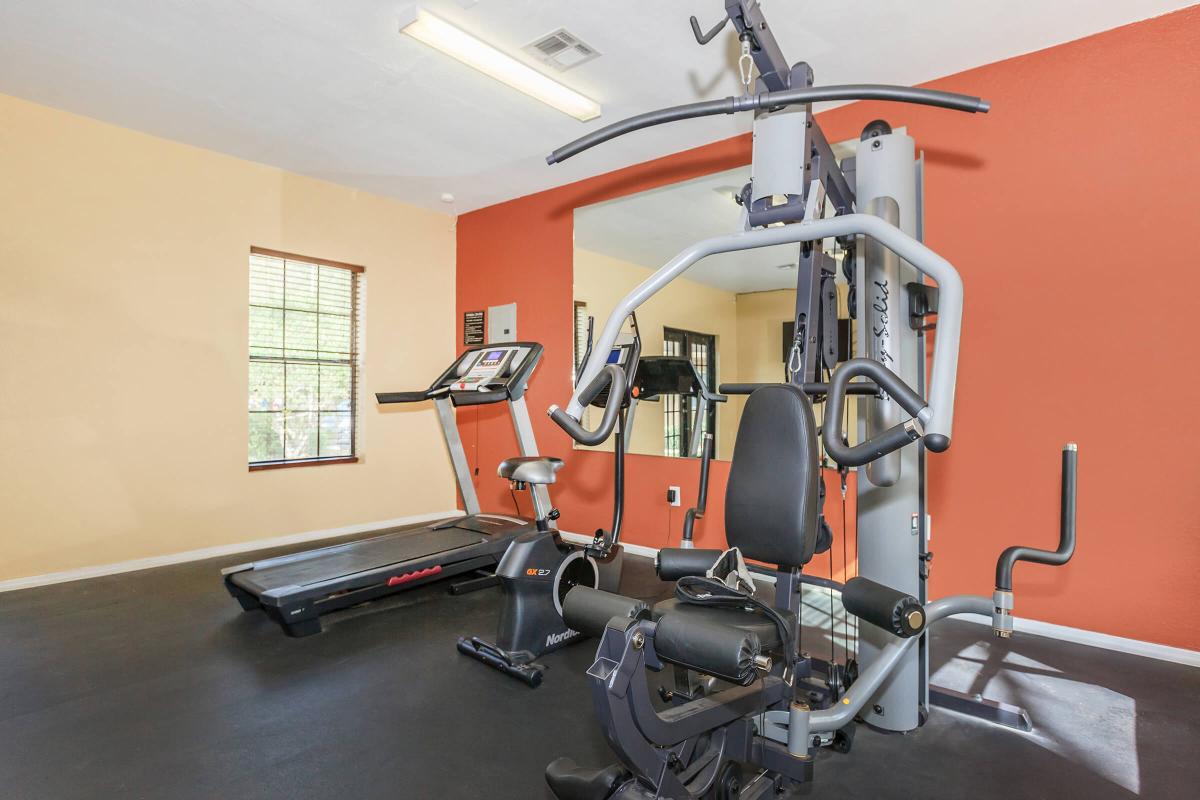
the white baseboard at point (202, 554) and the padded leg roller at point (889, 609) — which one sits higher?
the padded leg roller at point (889, 609)

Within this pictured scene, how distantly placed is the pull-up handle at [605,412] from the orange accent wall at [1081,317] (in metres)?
2.42

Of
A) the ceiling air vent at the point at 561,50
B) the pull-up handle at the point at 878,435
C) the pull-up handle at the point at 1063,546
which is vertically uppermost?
the ceiling air vent at the point at 561,50

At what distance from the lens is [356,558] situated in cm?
350

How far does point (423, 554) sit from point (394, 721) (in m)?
1.33

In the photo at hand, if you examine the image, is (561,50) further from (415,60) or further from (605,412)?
(605,412)

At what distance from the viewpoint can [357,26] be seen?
2.85 m

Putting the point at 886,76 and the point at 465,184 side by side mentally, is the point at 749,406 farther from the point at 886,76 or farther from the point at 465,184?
the point at 465,184

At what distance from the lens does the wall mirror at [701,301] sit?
4027 millimetres

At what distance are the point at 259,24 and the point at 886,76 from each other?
3127mm

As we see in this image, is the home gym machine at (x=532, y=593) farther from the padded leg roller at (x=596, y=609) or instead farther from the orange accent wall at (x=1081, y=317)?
the orange accent wall at (x=1081, y=317)

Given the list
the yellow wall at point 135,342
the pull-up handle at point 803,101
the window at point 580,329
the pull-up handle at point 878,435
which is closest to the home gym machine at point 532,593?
the pull-up handle at point 803,101

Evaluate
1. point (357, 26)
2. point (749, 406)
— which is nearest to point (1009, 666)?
point (749, 406)

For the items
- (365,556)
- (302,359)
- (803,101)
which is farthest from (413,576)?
(803,101)

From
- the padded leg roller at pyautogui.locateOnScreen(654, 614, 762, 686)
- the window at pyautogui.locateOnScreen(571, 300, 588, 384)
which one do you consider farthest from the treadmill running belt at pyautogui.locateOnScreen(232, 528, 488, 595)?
the padded leg roller at pyautogui.locateOnScreen(654, 614, 762, 686)
